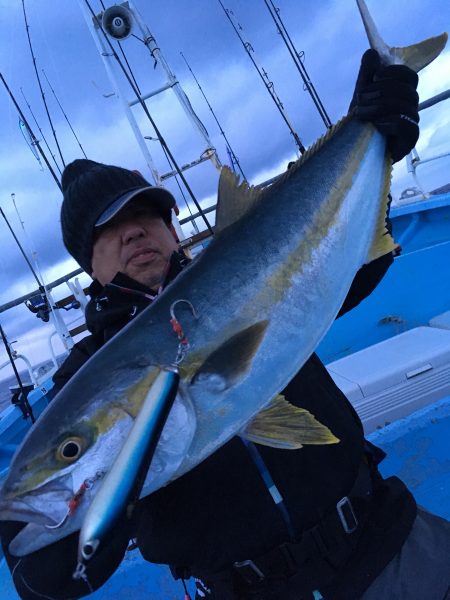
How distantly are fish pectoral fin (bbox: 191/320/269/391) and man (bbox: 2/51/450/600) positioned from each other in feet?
1.24

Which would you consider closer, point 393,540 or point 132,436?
point 132,436

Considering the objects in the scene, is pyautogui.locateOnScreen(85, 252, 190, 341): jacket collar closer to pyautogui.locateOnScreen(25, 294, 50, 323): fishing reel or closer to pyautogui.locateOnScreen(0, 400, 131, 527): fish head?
pyautogui.locateOnScreen(0, 400, 131, 527): fish head

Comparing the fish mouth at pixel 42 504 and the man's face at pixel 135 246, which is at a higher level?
the man's face at pixel 135 246

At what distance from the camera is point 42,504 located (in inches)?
42.0

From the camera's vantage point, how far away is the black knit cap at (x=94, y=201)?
2084 mm

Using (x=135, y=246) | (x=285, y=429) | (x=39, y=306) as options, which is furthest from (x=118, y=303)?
(x=39, y=306)

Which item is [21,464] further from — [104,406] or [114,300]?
[114,300]

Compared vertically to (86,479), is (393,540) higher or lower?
lower

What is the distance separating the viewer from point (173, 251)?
206cm

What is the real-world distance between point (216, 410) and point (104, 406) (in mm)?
338

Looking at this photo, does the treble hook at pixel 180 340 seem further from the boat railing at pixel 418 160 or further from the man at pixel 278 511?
the boat railing at pixel 418 160

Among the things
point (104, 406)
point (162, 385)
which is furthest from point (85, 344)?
point (162, 385)

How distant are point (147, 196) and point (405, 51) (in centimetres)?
166

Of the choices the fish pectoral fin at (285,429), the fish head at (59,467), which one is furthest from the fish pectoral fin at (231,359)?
the fish head at (59,467)
